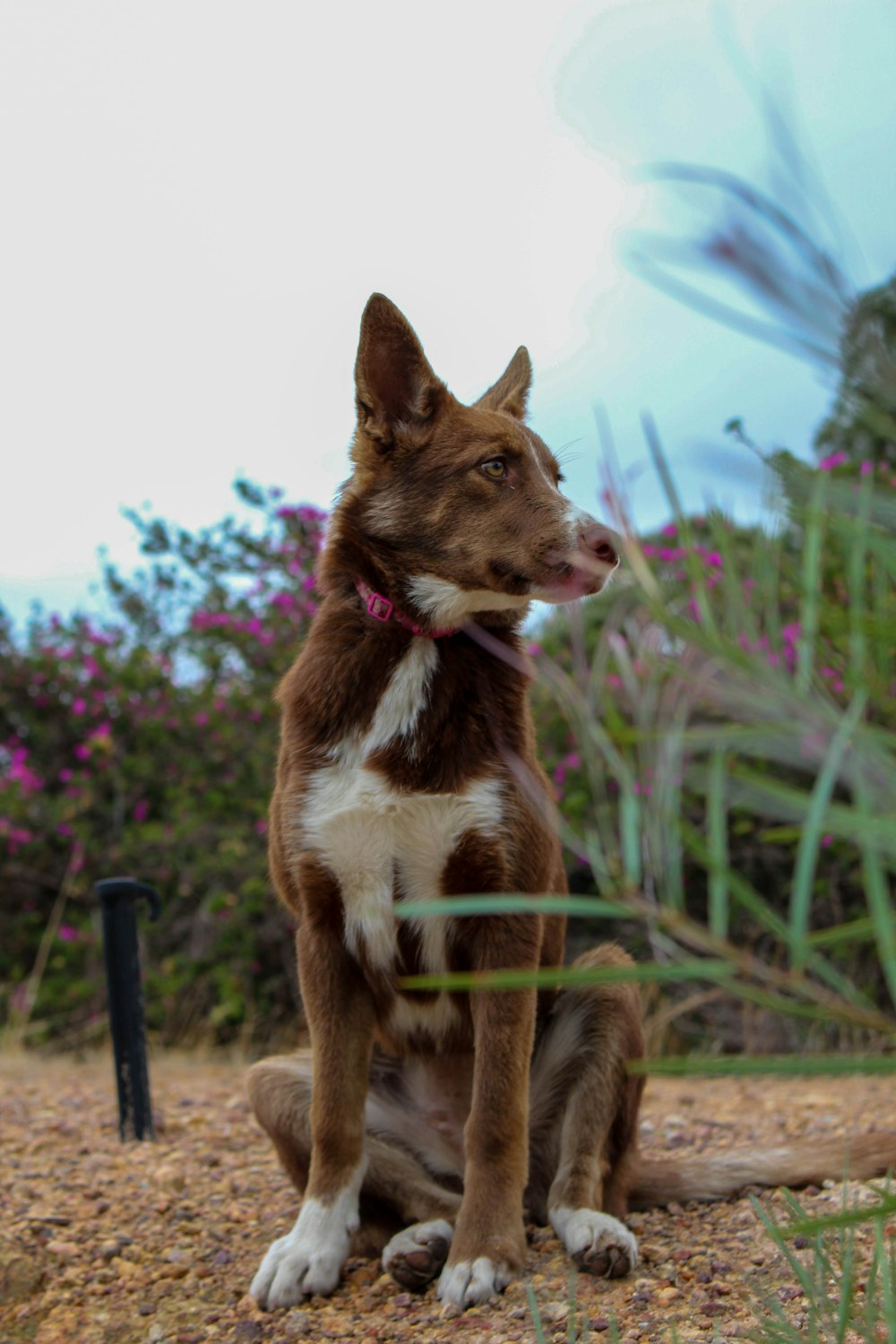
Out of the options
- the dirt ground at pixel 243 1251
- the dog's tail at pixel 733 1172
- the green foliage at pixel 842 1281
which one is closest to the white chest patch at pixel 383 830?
the dirt ground at pixel 243 1251

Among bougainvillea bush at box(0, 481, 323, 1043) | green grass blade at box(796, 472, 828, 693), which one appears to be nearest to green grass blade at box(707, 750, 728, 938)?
green grass blade at box(796, 472, 828, 693)

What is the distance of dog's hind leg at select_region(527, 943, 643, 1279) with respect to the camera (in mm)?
2957

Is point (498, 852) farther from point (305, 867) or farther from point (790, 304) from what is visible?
point (790, 304)

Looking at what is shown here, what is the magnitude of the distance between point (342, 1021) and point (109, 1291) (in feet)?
2.99

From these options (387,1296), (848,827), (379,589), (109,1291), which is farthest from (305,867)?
(848,827)

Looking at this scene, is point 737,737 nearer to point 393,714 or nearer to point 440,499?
point 393,714

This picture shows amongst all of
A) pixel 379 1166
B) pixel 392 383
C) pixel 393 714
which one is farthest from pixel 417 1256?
pixel 392 383

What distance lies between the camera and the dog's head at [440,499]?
9.95ft

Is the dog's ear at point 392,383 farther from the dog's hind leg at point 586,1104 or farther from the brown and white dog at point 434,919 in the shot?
the dog's hind leg at point 586,1104

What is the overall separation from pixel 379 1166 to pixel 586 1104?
0.55 metres

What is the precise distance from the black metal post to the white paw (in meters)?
2.02

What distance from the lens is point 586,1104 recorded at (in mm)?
3039

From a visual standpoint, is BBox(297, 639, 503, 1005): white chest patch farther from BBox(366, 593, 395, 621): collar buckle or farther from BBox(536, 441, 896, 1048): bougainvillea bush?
BBox(536, 441, 896, 1048): bougainvillea bush

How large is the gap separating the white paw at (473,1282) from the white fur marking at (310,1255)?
30cm
